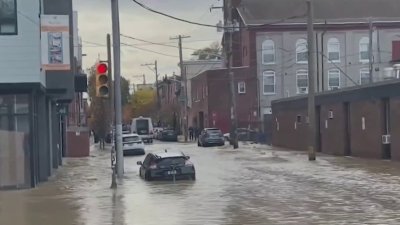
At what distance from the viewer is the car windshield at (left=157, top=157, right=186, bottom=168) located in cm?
3269

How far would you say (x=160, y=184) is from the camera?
31312mm

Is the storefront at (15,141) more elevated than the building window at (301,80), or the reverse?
the building window at (301,80)

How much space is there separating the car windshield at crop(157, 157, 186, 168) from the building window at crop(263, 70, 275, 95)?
58.9m

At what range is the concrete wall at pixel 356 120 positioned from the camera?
44.1 m

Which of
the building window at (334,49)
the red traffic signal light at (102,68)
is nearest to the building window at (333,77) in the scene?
the building window at (334,49)

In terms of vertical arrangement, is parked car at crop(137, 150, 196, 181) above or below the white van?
below

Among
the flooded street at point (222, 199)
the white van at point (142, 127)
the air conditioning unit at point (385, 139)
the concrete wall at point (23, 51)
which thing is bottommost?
the flooded street at point (222, 199)

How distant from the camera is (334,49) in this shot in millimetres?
91688

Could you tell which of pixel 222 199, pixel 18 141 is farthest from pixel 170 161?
pixel 222 199

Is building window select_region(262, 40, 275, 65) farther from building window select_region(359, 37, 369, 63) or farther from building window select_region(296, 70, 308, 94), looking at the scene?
building window select_region(359, 37, 369, 63)

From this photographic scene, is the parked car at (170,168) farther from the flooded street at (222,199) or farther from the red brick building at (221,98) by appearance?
the red brick building at (221,98)

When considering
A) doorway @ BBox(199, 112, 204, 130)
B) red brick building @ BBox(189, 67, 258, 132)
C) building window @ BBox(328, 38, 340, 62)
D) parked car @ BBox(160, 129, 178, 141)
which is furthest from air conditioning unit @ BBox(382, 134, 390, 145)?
doorway @ BBox(199, 112, 204, 130)

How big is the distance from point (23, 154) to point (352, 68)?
6423 cm

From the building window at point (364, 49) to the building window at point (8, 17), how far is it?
6560 cm
